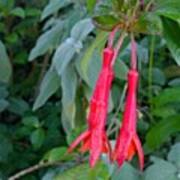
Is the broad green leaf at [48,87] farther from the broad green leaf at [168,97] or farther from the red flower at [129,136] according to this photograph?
the red flower at [129,136]

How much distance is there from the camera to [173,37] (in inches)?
40.5

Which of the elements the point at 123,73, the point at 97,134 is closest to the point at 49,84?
the point at 123,73

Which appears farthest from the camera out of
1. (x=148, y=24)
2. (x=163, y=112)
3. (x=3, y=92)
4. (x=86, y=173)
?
(x=3, y=92)

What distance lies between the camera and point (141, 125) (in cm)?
156

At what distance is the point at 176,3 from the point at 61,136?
0.79m

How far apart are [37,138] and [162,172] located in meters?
0.45

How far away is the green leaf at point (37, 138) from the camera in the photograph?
1588 millimetres

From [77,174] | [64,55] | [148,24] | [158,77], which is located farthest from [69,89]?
[148,24]

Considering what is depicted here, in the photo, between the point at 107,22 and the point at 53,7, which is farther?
the point at 53,7

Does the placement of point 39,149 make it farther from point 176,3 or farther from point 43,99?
point 176,3

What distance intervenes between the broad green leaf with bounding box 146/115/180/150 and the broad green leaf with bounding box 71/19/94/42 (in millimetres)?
247

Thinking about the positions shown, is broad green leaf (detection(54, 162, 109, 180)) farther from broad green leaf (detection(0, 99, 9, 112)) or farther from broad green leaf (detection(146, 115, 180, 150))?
broad green leaf (detection(0, 99, 9, 112))

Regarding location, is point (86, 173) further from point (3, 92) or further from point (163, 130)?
point (3, 92)

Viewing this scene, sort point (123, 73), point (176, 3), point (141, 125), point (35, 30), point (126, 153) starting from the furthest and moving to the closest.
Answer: point (35, 30)
point (141, 125)
point (123, 73)
point (176, 3)
point (126, 153)
